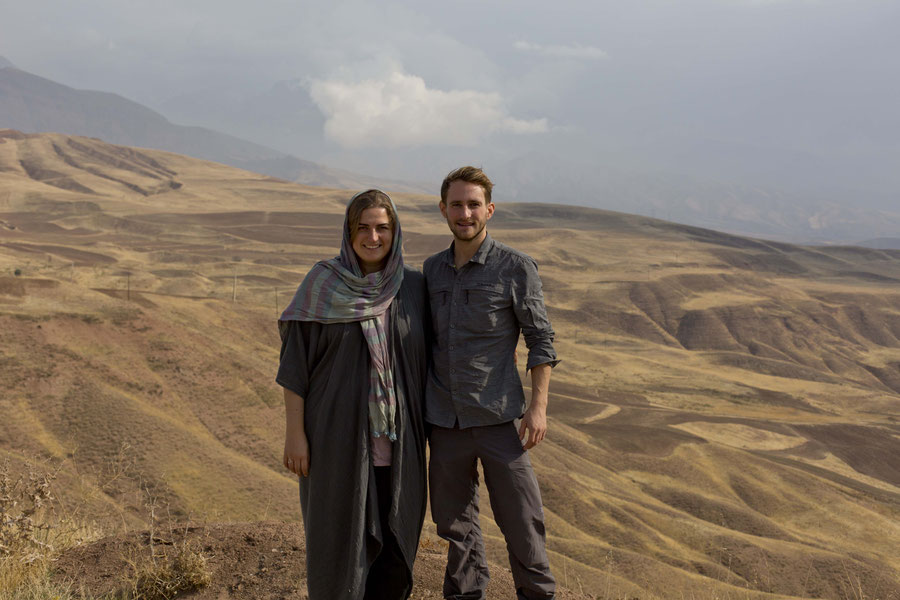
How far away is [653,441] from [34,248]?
47.0m

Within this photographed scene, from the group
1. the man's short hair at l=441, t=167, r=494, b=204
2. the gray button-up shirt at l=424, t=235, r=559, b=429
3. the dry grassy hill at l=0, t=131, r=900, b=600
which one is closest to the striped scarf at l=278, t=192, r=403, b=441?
the gray button-up shirt at l=424, t=235, r=559, b=429

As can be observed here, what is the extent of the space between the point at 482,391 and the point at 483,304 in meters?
0.47

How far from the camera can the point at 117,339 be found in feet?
51.1

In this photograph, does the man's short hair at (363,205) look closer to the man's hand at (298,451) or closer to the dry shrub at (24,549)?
the man's hand at (298,451)

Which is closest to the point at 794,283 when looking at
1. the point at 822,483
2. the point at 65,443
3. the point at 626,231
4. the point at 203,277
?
the point at 626,231

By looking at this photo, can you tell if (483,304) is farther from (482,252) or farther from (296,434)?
(296,434)

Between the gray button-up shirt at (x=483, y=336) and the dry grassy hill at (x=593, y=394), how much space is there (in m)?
3.98

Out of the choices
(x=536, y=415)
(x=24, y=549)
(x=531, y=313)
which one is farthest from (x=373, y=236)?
Answer: (x=24, y=549)

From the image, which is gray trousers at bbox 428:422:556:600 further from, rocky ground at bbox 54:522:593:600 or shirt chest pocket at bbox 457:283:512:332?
rocky ground at bbox 54:522:593:600

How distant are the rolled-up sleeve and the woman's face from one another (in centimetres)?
74

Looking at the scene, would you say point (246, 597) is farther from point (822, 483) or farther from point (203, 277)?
point (203, 277)

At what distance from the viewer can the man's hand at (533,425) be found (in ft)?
11.6

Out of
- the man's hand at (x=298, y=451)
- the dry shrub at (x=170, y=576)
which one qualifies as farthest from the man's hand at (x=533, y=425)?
the dry shrub at (x=170, y=576)

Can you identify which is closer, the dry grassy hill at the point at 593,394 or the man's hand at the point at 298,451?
the man's hand at the point at 298,451
